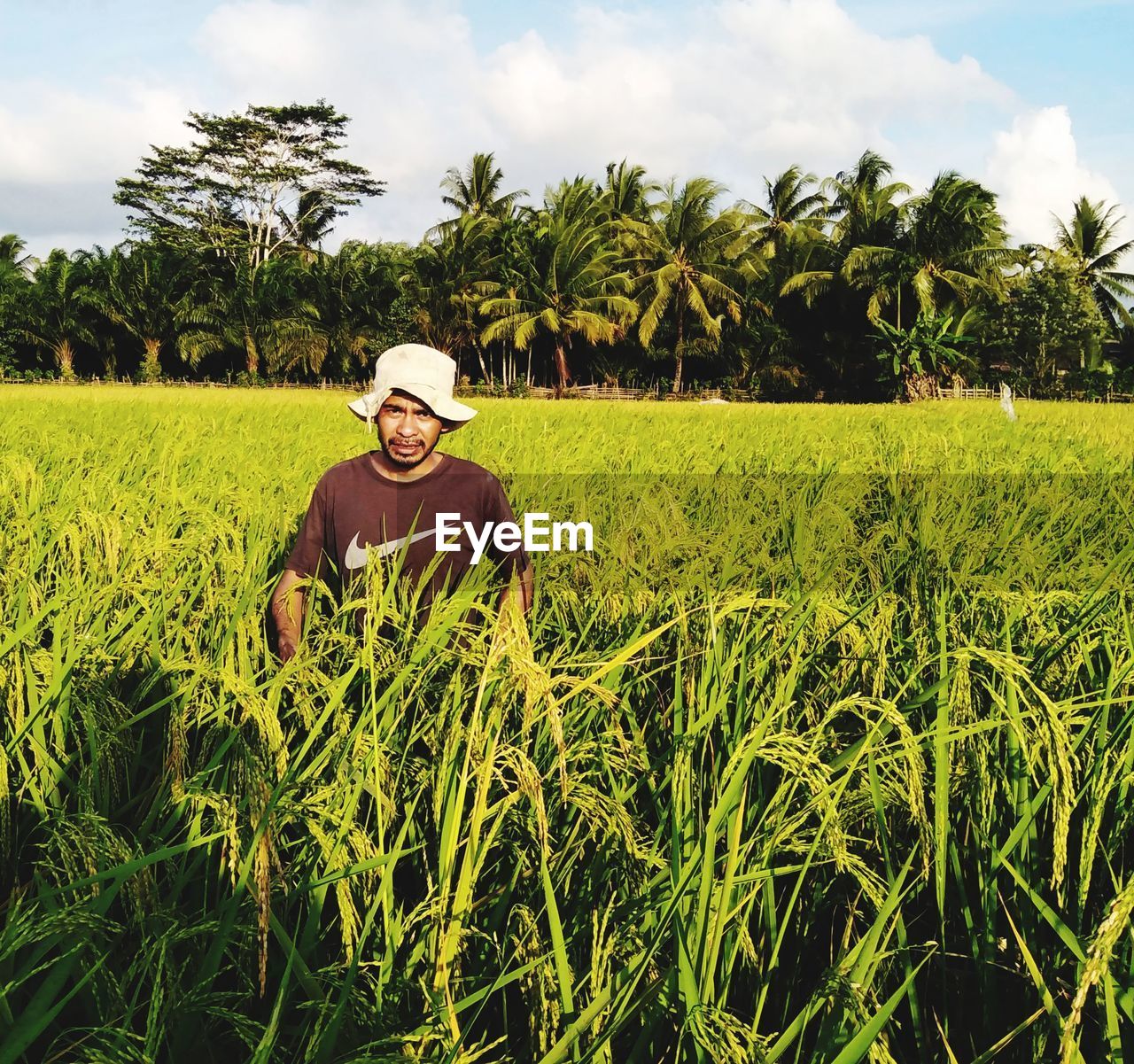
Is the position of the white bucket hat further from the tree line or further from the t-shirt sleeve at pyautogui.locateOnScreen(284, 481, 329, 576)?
the tree line

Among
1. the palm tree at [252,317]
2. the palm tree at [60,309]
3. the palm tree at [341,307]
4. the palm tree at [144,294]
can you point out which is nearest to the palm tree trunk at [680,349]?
the palm tree at [341,307]

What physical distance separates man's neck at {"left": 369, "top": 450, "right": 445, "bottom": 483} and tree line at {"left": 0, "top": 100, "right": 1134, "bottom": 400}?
24716 mm

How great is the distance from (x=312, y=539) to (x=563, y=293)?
26.2 meters

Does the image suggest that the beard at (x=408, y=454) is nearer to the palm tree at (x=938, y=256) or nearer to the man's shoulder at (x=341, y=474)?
the man's shoulder at (x=341, y=474)

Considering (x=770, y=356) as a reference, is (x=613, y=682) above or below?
below

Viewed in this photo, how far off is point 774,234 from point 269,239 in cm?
2095

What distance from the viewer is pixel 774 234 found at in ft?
108

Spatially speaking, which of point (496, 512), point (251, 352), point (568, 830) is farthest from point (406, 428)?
point (251, 352)

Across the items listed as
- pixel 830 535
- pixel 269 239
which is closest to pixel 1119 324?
pixel 269 239

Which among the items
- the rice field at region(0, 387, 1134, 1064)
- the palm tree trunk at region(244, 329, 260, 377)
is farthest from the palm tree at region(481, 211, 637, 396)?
the rice field at region(0, 387, 1134, 1064)

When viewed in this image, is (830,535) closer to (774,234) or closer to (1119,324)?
(774,234)

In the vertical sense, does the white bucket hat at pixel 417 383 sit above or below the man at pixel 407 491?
above

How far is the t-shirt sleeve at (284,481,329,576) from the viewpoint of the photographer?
183 centimetres

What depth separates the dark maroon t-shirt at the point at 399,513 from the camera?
6.04 feet
